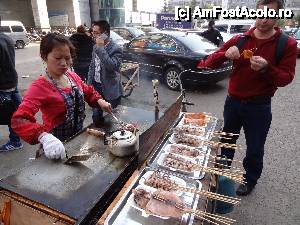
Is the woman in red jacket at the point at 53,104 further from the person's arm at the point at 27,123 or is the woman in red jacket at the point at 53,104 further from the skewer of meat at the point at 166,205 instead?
the skewer of meat at the point at 166,205

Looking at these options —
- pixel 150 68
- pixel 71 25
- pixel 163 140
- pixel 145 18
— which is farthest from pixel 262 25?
pixel 145 18

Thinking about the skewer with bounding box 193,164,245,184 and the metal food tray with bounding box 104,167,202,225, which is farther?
the skewer with bounding box 193,164,245,184

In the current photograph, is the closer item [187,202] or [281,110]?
[187,202]

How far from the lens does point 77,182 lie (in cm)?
182

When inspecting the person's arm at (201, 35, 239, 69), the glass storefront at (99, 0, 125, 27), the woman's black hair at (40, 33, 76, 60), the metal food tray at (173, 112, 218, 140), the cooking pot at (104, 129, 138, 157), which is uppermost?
the glass storefront at (99, 0, 125, 27)

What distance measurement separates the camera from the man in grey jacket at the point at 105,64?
4.31 metres

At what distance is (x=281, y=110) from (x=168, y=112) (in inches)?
217

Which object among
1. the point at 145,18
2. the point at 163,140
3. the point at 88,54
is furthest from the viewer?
the point at 145,18

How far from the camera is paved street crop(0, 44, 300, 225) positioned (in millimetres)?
3320

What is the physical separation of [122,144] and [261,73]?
1.75 m

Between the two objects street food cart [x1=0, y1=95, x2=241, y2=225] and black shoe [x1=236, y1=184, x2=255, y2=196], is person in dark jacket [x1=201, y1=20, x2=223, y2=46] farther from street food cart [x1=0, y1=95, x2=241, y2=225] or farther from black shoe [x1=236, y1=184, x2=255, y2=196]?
street food cart [x1=0, y1=95, x2=241, y2=225]

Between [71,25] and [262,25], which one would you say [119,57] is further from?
[71,25]

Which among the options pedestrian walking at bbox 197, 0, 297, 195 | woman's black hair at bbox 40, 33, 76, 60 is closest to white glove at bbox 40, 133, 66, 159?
woman's black hair at bbox 40, 33, 76, 60

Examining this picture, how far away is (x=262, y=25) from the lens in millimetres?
2736
